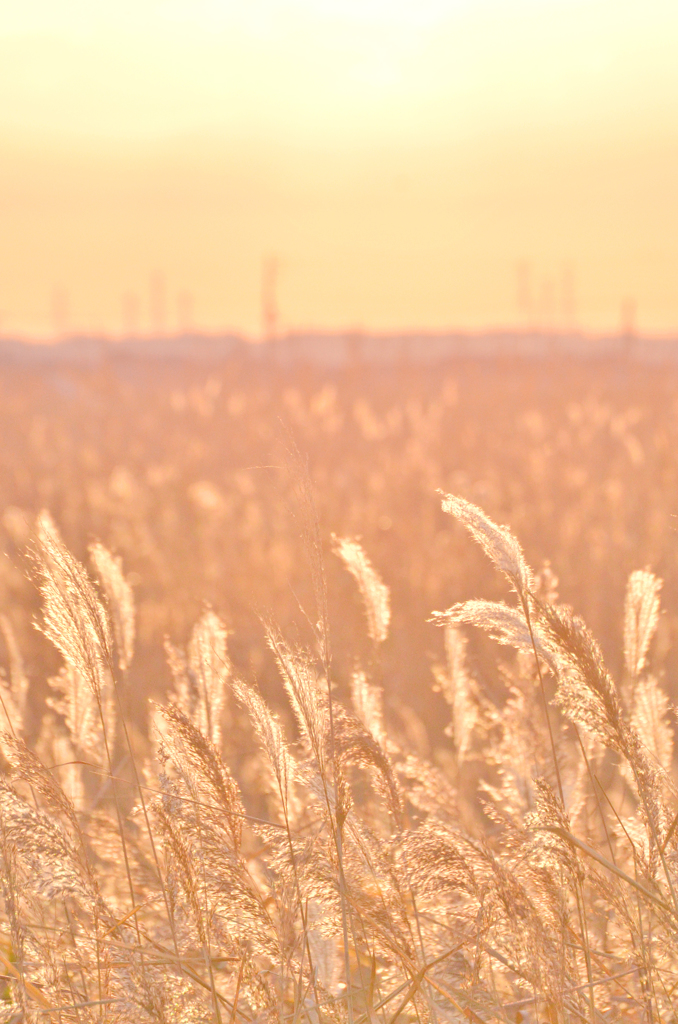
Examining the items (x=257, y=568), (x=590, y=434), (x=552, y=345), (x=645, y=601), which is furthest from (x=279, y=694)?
(x=552, y=345)

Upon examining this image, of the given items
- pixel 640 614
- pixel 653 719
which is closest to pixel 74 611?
pixel 640 614

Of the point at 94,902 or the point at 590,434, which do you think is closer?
the point at 94,902

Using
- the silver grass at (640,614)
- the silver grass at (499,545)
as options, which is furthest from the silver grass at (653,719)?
the silver grass at (499,545)

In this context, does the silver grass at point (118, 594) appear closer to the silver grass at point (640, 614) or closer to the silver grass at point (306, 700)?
the silver grass at point (306, 700)

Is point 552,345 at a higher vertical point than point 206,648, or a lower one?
higher

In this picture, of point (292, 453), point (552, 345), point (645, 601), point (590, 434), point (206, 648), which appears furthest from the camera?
point (552, 345)

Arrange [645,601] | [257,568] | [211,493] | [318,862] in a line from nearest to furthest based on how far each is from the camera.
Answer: [318,862] → [645,601] → [257,568] → [211,493]

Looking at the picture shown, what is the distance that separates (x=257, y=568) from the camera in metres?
4.88

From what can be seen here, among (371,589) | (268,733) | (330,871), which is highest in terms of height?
(371,589)

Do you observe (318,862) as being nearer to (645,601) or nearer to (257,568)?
(645,601)

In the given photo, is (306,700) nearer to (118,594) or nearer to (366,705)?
(366,705)

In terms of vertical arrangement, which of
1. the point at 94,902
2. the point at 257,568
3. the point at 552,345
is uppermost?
the point at 552,345

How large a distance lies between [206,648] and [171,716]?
1.43ft

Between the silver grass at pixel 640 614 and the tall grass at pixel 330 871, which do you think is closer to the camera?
the tall grass at pixel 330 871
